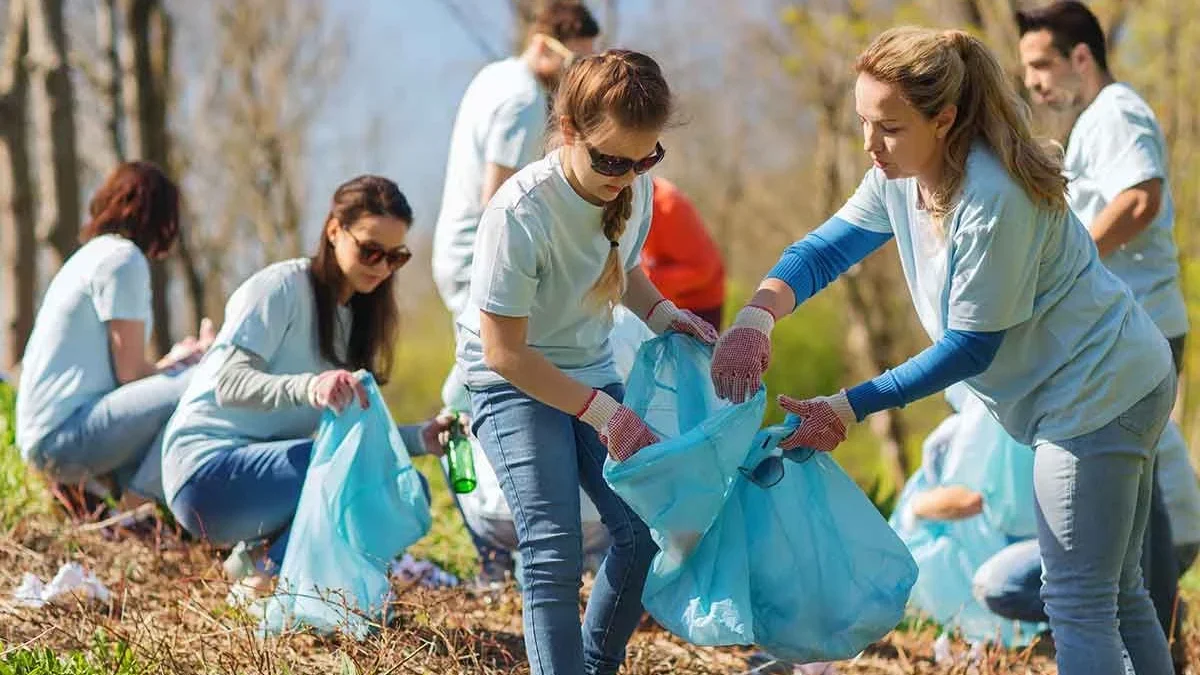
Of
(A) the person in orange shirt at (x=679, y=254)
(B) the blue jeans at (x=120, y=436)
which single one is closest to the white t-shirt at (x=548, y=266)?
(B) the blue jeans at (x=120, y=436)

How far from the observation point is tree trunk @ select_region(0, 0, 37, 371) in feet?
24.8

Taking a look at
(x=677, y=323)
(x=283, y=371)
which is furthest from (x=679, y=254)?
(x=677, y=323)

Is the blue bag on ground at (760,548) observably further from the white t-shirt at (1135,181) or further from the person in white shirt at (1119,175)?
the white t-shirt at (1135,181)

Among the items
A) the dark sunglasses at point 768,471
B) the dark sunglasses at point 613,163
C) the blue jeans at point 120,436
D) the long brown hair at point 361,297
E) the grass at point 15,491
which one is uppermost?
the dark sunglasses at point 613,163

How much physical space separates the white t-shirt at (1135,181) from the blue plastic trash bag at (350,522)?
194cm

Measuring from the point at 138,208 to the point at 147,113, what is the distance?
13.6 feet

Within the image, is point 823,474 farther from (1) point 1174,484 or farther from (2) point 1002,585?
(1) point 1174,484

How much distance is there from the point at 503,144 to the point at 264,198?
15.5 m

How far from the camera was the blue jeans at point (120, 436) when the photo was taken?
14.3 feet

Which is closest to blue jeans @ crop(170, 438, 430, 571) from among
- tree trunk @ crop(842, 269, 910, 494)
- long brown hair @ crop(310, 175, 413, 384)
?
long brown hair @ crop(310, 175, 413, 384)

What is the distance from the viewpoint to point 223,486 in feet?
12.2

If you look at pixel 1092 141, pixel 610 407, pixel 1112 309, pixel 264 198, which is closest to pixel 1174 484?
pixel 1092 141

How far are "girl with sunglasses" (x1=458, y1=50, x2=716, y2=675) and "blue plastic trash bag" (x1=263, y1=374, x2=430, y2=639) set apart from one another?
1.74 ft

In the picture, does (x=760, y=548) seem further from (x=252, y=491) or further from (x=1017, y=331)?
(x=252, y=491)
